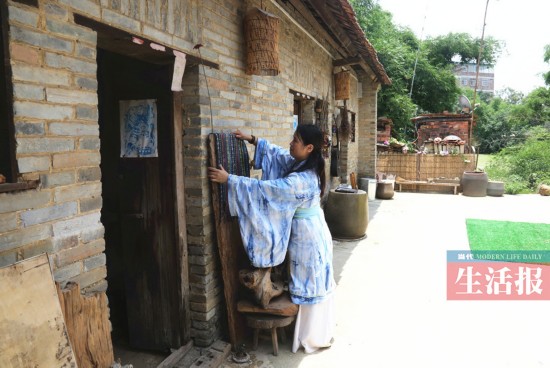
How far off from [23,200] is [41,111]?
1.38ft

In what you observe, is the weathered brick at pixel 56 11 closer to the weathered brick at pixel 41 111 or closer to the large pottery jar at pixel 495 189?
the weathered brick at pixel 41 111

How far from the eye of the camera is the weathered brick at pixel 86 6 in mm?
1965

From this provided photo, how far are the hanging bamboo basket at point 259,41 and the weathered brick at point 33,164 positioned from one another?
2213 mm

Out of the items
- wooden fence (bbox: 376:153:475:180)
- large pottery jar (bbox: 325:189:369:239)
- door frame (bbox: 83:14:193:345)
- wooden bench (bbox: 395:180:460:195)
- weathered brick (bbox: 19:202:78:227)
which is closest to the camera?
weathered brick (bbox: 19:202:78:227)

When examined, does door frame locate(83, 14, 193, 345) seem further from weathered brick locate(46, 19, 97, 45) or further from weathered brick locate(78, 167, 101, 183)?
weathered brick locate(78, 167, 101, 183)

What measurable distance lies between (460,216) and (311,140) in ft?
23.7

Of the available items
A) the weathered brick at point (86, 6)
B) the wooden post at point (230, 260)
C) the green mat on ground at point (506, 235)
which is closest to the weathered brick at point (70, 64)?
the weathered brick at point (86, 6)

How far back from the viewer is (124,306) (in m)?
3.68

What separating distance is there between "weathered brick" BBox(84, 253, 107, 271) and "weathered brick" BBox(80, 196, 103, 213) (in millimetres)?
263

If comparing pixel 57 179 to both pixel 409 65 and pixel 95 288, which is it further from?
pixel 409 65

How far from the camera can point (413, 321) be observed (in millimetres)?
3930

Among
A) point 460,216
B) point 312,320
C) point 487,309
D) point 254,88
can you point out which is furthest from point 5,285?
point 460,216

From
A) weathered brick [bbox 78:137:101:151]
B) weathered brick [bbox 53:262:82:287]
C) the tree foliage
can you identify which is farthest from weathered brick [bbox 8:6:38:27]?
the tree foliage

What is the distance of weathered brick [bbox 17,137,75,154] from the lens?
1744 mm
